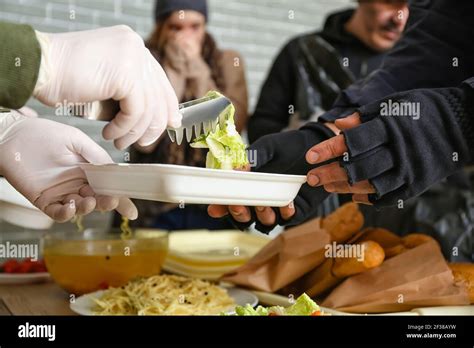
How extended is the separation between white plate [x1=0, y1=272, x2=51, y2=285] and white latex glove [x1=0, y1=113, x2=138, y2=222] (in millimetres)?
314

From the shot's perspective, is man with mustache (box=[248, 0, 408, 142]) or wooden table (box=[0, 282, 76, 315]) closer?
wooden table (box=[0, 282, 76, 315])

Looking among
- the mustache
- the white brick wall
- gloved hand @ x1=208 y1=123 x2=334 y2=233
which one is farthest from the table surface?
the white brick wall

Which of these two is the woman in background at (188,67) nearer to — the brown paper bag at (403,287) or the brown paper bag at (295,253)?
the brown paper bag at (295,253)

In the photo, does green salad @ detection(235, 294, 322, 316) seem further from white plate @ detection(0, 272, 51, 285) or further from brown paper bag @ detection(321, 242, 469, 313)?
white plate @ detection(0, 272, 51, 285)

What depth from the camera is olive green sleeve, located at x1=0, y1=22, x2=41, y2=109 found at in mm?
722

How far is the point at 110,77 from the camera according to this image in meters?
0.78

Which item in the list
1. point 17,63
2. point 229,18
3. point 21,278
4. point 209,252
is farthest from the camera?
point 229,18

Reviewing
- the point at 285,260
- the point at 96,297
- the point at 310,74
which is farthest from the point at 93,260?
the point at 310,74

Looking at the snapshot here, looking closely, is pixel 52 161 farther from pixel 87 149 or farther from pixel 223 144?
pixel 223 144

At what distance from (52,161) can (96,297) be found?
0.25m

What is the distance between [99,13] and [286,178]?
2.10 m

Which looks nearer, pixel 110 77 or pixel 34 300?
pixel 110 77
